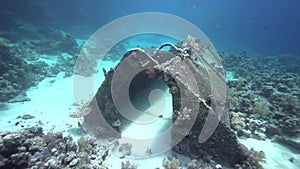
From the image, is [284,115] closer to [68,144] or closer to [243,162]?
[243,162]

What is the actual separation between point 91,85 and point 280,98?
1043 cm

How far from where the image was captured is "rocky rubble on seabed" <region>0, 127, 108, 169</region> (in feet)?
14.3

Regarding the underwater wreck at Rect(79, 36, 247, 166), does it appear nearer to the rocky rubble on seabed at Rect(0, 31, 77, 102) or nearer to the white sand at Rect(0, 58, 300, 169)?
the white sand at Rect(0, 58, 300, 169)

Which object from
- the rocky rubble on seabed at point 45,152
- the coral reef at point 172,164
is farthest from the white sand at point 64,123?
the rocky rubble on seabed at point 45,152

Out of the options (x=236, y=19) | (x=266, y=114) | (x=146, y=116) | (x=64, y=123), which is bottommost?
(x=266, y=114)

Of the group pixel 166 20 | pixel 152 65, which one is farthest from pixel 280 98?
pixel 166 20

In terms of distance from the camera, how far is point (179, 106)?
6031 mm

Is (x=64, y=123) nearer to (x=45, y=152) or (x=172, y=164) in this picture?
(x=45, y=152)

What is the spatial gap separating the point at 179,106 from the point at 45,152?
3.72 metres

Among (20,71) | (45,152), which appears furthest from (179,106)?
(20,71)

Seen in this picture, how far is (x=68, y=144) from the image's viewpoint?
5777 mm

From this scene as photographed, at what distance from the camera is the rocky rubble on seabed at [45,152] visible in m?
4.36

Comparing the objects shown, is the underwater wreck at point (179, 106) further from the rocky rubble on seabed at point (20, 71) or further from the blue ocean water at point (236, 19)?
the blue ocean water at point (236, 19)

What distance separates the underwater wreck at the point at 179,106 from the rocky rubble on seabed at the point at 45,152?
4.08ft
